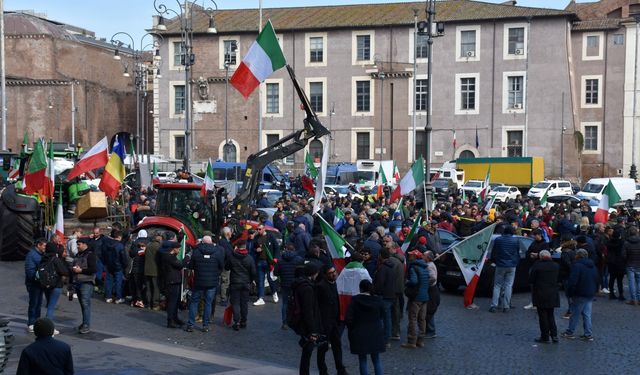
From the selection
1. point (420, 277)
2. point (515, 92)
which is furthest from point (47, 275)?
point (515, 92)

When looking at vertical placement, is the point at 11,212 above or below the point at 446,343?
above

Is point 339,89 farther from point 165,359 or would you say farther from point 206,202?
point 165,359

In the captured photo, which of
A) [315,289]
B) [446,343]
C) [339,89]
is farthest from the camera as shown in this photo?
[339,89]

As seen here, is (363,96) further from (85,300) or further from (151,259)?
(85,300)

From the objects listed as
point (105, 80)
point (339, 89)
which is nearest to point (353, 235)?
point (339, 89)

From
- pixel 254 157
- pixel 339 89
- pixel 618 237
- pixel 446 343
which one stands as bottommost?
pixel 446 343

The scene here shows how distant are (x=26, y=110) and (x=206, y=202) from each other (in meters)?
57.9

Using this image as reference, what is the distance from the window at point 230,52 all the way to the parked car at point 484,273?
45497mm

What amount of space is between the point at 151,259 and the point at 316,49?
154 feet

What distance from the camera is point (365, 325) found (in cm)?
1047

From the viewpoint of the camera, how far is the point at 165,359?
39.4ft

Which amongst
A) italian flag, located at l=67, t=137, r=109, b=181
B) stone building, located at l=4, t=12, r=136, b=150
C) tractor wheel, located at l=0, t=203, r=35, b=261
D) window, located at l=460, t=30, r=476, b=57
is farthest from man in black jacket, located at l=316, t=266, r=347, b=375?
stone building, located at l=4, t=12, r=136, b=150

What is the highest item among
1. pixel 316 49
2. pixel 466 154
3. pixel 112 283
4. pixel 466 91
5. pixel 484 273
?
pixel 316 49

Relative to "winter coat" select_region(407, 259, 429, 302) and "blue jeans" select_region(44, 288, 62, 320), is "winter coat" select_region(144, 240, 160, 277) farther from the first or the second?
"winter coat" select_region(407, 259, 429, 302)
